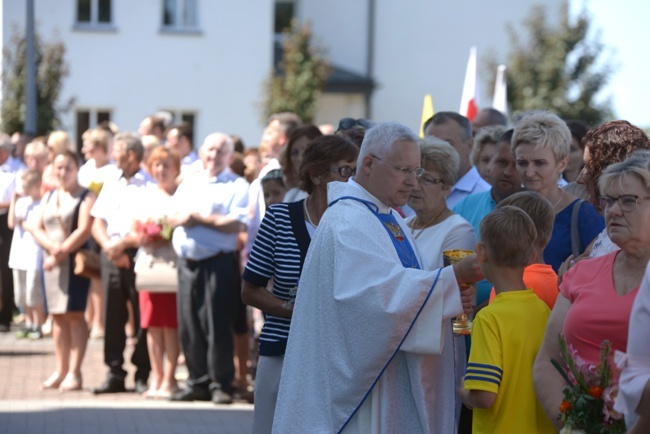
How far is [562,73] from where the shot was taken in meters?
33.8

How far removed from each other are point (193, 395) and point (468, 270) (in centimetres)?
643

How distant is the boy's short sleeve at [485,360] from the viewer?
17.4 feet

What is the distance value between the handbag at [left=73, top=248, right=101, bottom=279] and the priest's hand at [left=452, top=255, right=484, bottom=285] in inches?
283

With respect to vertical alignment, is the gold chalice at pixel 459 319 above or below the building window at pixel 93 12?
below

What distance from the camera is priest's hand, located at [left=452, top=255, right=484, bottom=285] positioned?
538 centimetres

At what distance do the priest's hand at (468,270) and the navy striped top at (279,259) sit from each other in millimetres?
1252

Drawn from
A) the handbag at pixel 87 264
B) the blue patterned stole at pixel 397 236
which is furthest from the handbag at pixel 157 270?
the blue patterned stole at pixel 397 236

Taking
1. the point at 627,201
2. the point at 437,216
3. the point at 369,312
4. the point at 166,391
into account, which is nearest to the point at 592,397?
the point at 627,201

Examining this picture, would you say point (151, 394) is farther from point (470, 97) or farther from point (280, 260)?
point (280, 260)

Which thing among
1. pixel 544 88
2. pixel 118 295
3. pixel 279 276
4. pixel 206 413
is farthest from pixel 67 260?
pixel 544 88

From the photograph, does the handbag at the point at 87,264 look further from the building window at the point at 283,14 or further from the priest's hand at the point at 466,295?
the building window at the point at 283,14

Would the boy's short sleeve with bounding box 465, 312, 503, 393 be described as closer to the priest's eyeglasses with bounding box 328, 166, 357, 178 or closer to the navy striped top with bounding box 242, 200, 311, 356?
the navy striped top with bounding box 242, 200, 311, 356

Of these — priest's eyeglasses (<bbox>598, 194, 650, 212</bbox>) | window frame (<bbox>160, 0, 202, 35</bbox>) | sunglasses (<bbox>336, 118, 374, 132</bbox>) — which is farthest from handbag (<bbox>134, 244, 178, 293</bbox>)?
window frame (<bbox>160, 0, 202, 35</bbox>)

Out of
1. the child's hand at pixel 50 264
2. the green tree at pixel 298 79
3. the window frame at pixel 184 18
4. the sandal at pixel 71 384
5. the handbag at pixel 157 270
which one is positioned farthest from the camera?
the window frame at pixel 184 18
